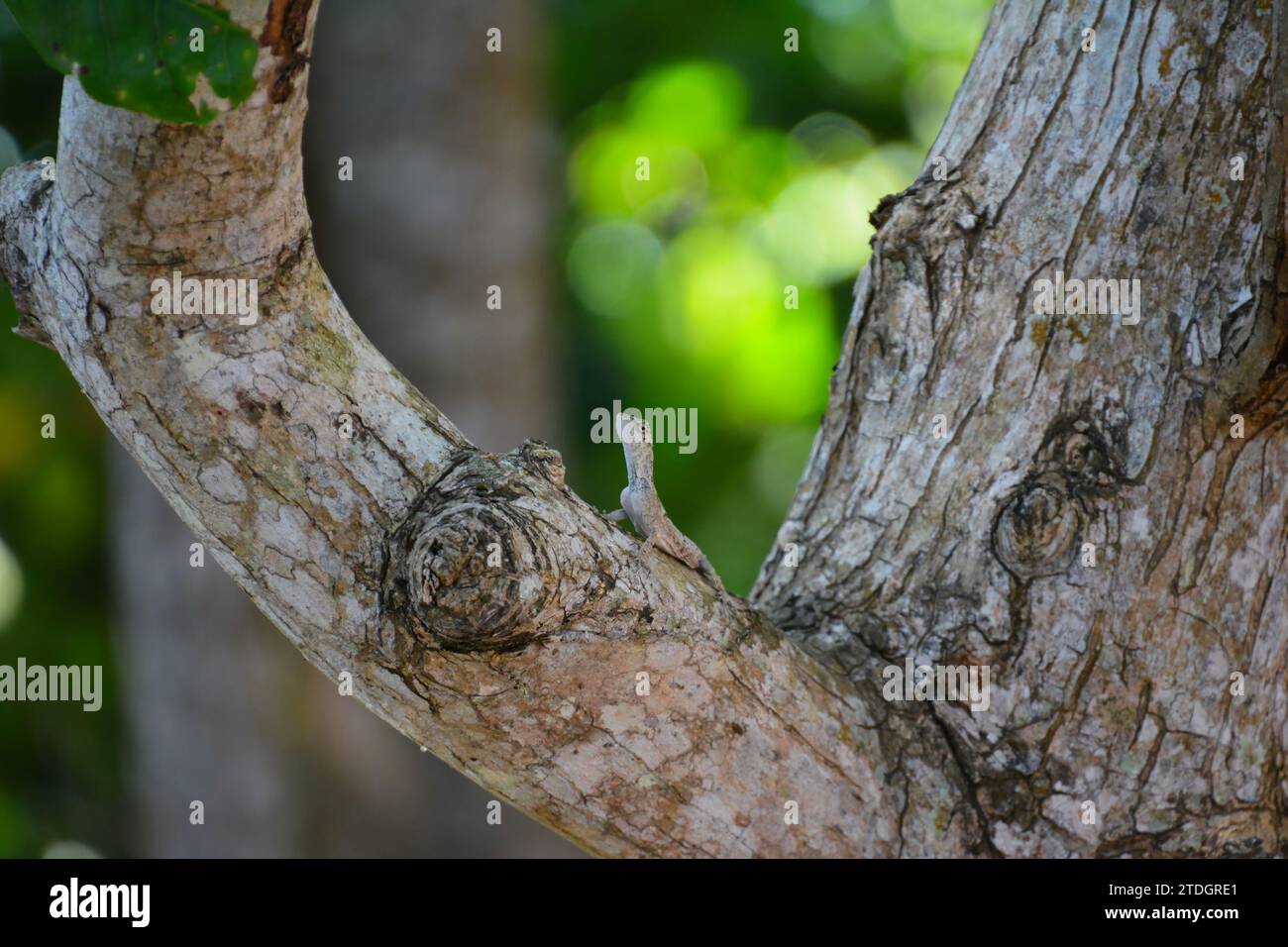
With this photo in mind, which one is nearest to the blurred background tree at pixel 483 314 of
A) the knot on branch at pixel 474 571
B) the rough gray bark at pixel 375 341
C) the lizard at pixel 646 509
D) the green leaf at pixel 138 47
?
the rough gray bark at pixel 375 341

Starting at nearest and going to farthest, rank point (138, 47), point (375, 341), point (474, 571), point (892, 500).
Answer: point (138, 47)
point (474, 571)
point (892, 500)
point (375, 341)

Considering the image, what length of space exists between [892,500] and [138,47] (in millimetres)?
1584

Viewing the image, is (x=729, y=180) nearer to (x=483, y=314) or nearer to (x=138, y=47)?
(x=483, y=314)

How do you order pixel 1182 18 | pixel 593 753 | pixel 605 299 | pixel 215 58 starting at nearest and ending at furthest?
1. pixel 215 58
2. pixel 593 753
3. pixel 1182 18
4. pixel 605 299

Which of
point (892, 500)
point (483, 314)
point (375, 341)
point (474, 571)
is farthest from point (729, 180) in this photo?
point (474, 571)

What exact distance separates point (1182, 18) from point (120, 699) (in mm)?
7741

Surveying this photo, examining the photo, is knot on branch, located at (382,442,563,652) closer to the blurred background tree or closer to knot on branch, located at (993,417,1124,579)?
knot on branch, located at (993,417,1124,579)

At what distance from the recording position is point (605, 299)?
10312mm

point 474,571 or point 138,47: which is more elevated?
point 138,47

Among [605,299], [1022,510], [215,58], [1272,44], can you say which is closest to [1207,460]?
[1022,510]

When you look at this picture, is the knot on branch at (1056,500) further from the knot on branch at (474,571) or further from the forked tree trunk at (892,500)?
the knot on branch at (474,571)

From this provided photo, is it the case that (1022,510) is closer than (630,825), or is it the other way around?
(630,825)

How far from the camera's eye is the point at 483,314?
608 centimetres

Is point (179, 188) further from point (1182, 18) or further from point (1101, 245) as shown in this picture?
point (1182, 18)
